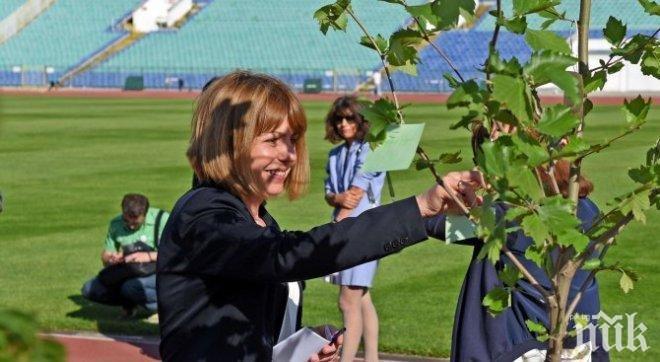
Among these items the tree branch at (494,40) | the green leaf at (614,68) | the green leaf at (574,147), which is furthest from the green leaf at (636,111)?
the tree branch at (494,40)

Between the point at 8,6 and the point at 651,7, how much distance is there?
8073 centimetres

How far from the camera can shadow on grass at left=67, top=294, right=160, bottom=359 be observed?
33.1ft

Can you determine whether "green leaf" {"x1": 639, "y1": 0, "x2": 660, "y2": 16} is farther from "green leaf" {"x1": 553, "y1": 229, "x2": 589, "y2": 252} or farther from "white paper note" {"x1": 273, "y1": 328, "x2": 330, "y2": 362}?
"white paper note" {"x1": 273, "y1": 328, "x2": 330, "y2": 362}

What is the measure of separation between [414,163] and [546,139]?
27cm

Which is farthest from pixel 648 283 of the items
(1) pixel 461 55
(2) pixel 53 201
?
(1) pixel 461 55

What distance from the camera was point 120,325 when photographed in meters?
10.8

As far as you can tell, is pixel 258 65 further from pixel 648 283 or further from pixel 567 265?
pixel 567 265

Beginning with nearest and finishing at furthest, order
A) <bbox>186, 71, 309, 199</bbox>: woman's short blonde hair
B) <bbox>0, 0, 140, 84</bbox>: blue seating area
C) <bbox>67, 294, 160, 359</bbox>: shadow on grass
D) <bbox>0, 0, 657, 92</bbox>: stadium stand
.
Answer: <bbox>186, 71, 309, 199</bbox>: woman's short blonde hair, <bbox>67, 294, 160, 359</bbox>: shadow on grass, <bbox>0, 0, 657, 92</bbox>: stadium stand, <bbox>0, 0, 140, 84</bbox>: blue seating area

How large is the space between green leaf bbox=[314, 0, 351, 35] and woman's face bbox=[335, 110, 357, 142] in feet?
21.0

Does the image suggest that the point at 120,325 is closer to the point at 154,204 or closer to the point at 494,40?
the point at 154,204

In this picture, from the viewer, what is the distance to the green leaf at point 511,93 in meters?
2.19

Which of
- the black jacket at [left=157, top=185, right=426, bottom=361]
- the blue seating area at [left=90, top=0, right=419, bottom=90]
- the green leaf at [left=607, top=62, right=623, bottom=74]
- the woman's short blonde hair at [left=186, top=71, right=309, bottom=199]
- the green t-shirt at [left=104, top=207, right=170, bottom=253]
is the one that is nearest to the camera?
the green leaf at [left=607, top=62, right=623, bottom=74]

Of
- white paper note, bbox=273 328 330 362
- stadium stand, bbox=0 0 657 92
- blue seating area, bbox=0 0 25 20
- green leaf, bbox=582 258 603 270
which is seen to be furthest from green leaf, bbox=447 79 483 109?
blue seating area, bbox=0 0 25 20

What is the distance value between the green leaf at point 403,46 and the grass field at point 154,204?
15 cm
